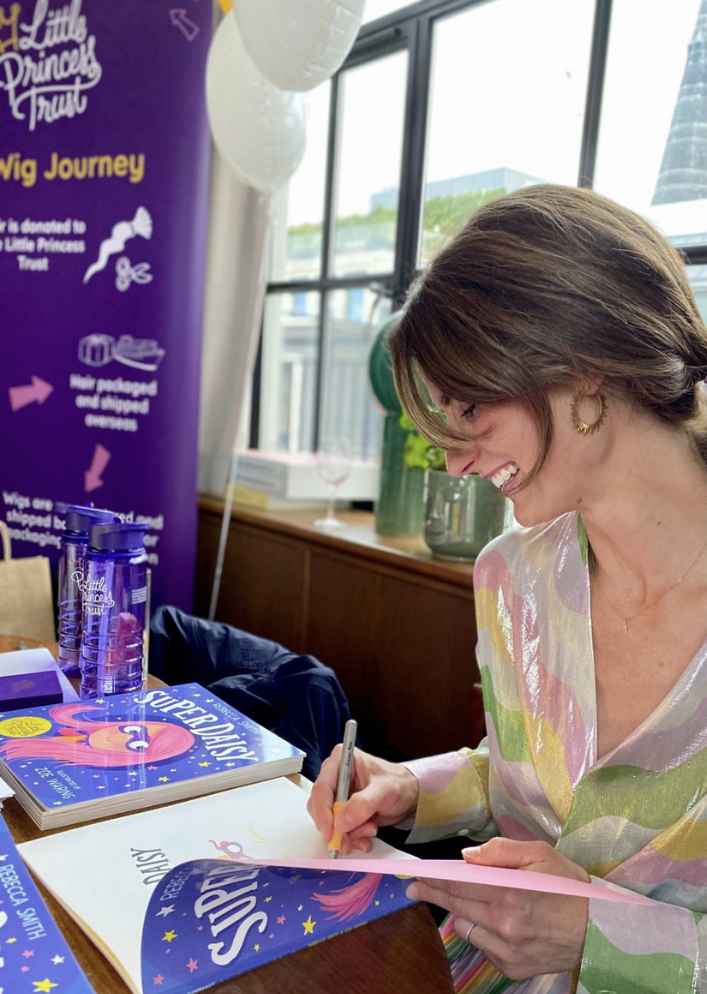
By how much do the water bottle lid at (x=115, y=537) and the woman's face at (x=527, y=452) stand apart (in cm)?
45

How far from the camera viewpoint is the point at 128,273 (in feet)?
8.52

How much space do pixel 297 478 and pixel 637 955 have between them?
2031 millimetres

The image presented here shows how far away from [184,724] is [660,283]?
0.76 metres

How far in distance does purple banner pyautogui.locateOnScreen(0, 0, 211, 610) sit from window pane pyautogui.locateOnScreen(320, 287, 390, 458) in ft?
2.25

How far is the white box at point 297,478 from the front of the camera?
→ 9.00 ft

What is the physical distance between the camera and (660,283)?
3.25 ft

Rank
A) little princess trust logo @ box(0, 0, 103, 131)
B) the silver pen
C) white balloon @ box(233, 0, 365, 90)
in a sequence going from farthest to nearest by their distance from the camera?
1. little princess trust logo @ box(0, 0, 103, 131)
2. white balloon @ box(233, 0, 365, 90)
3. the silver pen

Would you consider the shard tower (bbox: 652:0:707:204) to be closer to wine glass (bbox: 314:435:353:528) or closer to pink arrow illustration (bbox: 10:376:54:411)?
wine glass (bbox: 314:435:353:528)

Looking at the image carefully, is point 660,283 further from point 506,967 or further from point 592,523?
point 506,967

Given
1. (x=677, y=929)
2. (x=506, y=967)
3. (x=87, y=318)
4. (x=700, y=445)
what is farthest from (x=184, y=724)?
(x=87, y=318)

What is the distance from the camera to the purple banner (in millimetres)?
2537

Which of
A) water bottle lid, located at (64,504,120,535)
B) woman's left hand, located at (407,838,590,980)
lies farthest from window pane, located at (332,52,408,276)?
woman's left hand, located at (407,838,590,980)

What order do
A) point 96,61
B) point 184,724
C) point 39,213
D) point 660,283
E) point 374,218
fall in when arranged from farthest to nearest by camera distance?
point 374,218 < point 39,213 < point 96,61 < point 184,724 < point 660,283

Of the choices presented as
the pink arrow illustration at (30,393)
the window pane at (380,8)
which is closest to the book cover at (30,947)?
the pink arrow illustration at (30,393)
